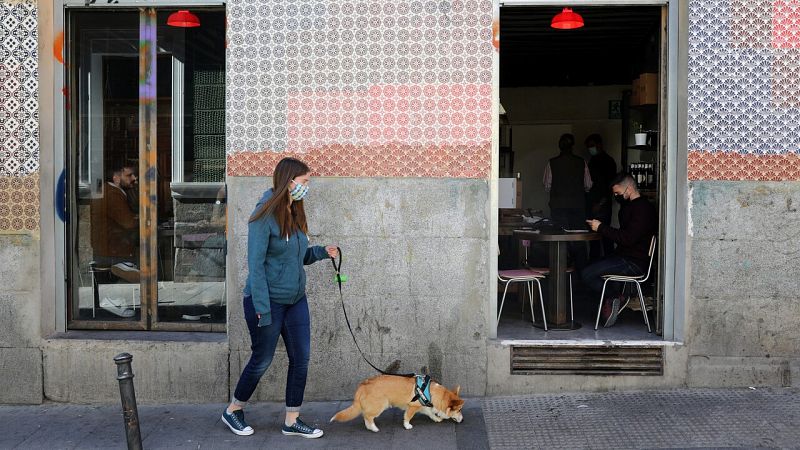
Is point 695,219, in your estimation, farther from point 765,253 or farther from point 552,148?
point 552,148

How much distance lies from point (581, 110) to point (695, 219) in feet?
28.6

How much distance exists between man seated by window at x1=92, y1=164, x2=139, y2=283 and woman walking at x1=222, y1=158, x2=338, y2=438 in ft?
6.43

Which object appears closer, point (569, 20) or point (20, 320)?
point (20, 320)

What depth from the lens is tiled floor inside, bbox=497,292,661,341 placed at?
659cm

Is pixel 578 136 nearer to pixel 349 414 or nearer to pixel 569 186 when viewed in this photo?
pixel 569 186

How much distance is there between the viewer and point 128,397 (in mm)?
4652

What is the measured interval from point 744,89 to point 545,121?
8.68 metres

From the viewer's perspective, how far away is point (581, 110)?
14.6 m

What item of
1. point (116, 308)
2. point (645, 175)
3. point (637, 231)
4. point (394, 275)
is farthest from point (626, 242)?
point (116, 308)

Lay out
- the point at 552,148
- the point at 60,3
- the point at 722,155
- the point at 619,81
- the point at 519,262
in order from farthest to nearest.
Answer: the point at 552,148 < the point at 619,81 < the point at 519,262 < the point at 60,3 < the point at 722,155

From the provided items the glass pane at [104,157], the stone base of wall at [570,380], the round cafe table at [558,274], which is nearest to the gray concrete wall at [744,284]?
the stone base of wall at [570,380]

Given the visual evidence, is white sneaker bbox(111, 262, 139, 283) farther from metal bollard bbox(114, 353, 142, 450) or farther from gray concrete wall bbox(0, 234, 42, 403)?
metal bollard bbox(114, 353, 142, 450)

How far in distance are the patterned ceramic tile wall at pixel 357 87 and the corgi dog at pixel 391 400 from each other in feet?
5.42

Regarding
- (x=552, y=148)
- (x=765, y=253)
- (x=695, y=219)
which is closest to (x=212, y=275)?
(x=695, y=219)
